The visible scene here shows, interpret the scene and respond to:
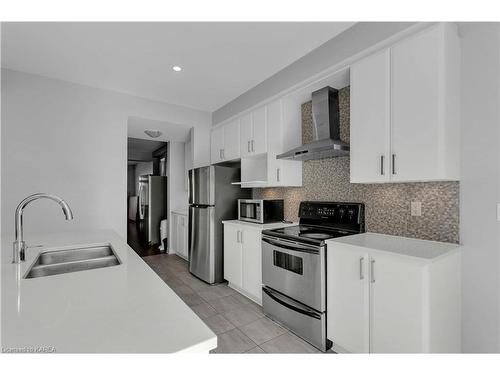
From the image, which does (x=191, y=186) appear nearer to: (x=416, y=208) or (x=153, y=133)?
(x=153, y=133)

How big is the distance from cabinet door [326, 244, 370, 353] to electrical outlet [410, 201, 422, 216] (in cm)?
65

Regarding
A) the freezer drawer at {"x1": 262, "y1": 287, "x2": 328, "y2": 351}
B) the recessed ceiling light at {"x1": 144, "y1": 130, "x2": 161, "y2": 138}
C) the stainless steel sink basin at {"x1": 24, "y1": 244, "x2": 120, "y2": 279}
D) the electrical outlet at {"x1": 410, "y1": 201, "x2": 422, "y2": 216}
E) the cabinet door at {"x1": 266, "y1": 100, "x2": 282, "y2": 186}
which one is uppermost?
the recessed ceiling light at {"x1": 144, "y1": 130, "x2": 161, "y2": 138}

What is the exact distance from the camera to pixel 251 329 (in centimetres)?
228

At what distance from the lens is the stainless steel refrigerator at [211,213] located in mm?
3441

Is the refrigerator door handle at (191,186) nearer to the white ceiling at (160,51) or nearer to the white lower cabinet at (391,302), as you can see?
the white ceiling at (160,51)

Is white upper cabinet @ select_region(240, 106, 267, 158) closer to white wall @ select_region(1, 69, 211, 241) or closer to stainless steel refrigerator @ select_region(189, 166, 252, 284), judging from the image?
stainless steel refrigerator @ select_region(189, 166, 252, 284)

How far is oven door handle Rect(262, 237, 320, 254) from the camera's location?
6.61ft

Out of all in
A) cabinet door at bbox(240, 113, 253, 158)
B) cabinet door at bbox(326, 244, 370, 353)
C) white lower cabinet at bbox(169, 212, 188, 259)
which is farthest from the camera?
white lower cabinet at bbox(169, 212, 188, 259)

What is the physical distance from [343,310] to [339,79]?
2.06 metres

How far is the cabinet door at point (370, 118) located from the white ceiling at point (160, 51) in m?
0.53

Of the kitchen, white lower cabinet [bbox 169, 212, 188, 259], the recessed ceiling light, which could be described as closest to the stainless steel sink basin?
the kitchen

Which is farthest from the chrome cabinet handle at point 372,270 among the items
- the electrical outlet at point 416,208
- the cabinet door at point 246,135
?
the cabinet door at point 246,135

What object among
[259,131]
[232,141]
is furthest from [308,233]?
[232,141]

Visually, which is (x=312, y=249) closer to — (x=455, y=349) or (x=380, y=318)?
(x=380, y=318)
